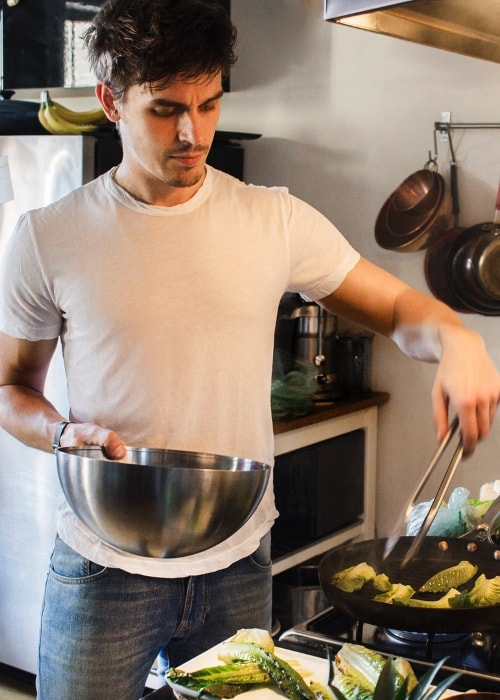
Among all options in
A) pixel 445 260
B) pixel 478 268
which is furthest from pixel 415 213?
pixel 478 268

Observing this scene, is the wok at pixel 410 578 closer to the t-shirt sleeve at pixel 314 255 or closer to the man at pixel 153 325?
the man at pixel 153 325

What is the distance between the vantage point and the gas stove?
1.40m

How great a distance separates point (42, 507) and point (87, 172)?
3.40 ft

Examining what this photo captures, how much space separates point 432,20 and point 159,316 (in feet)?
2.09

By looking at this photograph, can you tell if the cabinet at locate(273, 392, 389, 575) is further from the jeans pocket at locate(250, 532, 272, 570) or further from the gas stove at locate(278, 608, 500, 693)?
the gas stove at locate(278, 608, 500, 693)

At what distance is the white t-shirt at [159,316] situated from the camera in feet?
5.38

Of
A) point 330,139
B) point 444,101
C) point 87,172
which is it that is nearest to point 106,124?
point 87,172

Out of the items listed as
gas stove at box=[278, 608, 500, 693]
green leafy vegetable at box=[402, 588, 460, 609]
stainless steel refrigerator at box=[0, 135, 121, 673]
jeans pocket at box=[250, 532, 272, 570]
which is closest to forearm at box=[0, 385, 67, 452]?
jeans pocket at box=[250, 532, 272, 570]

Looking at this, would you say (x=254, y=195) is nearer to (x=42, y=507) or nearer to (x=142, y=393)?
(x=142, y=393)

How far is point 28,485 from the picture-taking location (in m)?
3.11

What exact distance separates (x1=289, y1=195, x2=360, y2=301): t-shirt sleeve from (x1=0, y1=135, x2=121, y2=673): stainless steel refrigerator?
1322 mm

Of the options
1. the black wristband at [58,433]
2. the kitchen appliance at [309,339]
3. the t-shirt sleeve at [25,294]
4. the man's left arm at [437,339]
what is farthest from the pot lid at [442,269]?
the black wristband at [58,433]

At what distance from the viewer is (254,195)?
1767 mm

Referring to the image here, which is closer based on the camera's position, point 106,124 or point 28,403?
point 28,403
